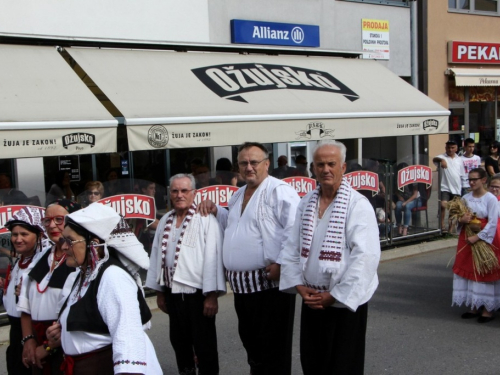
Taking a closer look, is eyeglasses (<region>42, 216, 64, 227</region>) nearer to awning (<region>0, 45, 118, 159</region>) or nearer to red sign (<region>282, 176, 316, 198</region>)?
awning (<region>0, 45, 118, 159</region>)

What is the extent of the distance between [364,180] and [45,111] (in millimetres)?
5118

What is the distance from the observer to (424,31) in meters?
18.5

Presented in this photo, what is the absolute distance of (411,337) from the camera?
21.1 ft

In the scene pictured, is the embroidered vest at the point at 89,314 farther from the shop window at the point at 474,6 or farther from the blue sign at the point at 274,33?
the shop window at the point at 474,6

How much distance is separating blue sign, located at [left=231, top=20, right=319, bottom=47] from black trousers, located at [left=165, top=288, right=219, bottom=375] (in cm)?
1039

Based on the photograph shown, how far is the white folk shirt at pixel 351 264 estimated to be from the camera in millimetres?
3812

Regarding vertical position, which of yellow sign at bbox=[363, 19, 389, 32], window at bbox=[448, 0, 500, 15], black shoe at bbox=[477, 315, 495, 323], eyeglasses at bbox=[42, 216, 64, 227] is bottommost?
black shoe at bbox=[477, 315, 495, 323]

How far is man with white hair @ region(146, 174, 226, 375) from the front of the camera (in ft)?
15.5

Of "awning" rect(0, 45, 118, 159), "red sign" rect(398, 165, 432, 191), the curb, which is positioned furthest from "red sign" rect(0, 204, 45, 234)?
"red sign" rect(398, 165, 432, 191)

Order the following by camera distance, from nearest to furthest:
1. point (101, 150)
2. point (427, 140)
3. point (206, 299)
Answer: point (206, 299) < point (101, 150) < point (427, 140)

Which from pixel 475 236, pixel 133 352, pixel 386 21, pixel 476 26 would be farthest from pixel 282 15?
pixel 133 352

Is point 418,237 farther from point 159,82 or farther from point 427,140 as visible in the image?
point 427,140

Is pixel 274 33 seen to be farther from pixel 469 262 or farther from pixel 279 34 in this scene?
pixel 469 262

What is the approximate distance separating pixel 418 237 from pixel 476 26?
1103 cm
